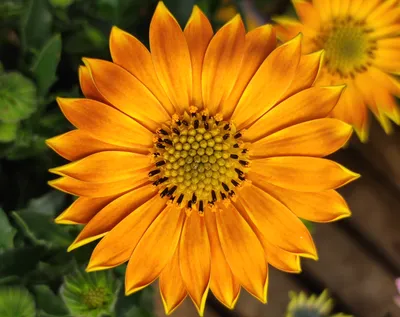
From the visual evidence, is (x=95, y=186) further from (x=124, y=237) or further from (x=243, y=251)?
Result: (x=243, y=251)

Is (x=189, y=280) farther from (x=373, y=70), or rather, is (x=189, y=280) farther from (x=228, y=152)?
(x=373, y=70)

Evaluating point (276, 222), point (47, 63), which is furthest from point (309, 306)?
point (47, 63)

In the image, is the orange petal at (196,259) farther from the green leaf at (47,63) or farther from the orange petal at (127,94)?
the green leaf at (47,63)

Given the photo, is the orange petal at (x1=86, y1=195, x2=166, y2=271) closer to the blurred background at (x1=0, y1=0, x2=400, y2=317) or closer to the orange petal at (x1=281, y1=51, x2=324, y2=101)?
the blurred background at (x1=0, y1=0, x2=400, y2=317)

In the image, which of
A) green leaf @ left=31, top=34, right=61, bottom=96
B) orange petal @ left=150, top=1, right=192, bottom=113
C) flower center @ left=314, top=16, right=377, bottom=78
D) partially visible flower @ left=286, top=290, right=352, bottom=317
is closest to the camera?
orange petal @ left=150, top=1, right=192, bottom=113

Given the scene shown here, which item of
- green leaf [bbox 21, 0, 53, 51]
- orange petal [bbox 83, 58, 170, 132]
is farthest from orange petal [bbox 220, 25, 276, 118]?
green leaf [bbox 21, 0, 53, 51]

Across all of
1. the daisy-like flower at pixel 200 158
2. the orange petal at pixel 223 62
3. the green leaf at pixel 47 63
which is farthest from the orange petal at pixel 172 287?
the green leaf at pixel 47 63

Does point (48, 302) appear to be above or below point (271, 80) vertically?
below
